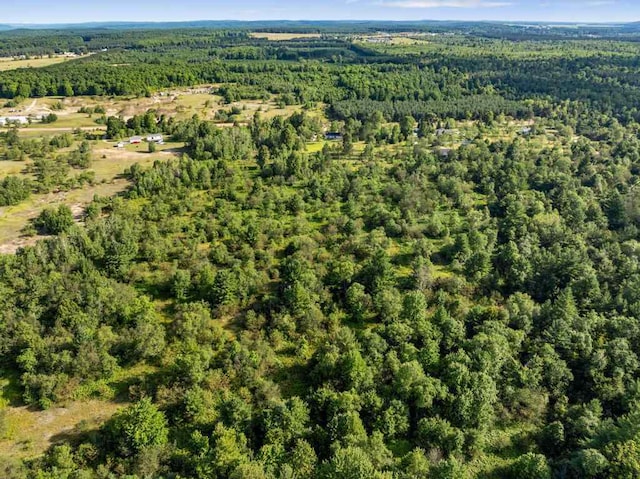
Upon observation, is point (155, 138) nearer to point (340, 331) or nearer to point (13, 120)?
point (13, 120)

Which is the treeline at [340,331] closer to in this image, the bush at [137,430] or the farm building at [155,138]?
the bush at [137,430]

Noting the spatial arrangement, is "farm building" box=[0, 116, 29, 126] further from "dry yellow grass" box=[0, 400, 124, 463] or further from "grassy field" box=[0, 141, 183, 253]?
"dry yellow grass" box=[0, 400, 124, 463]

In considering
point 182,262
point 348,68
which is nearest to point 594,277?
point 182,262

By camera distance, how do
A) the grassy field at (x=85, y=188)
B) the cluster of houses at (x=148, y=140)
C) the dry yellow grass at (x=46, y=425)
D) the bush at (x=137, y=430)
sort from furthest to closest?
the cluster of houses at (x=148, y=140) < the grassy field at (x=85, y=188) < the dry yellow grass at (x=46, y=425) < the bush at (x=137, y=430)

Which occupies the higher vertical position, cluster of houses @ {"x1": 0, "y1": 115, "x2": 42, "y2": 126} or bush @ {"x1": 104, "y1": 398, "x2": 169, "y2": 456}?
cluster of houses @ {"x1": 0, "y1": 115, "x2": 42, "y2": 126}

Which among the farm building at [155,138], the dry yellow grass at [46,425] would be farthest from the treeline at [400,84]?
the dry yellow grass at [46,425]

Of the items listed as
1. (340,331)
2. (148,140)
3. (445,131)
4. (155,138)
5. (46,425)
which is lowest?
(46,425)

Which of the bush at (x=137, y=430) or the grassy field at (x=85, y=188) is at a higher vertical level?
the grassy field at (x=85, y=188)

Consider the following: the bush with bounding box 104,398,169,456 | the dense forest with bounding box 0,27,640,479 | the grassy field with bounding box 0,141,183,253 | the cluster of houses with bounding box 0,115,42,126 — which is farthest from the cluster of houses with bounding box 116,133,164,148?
the bush with bounding box 104,398,169,456

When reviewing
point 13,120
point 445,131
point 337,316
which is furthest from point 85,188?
point 445,131
